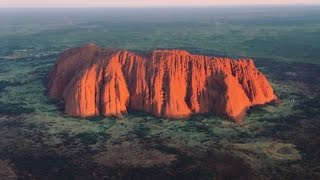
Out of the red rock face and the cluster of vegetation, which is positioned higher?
the red rock face

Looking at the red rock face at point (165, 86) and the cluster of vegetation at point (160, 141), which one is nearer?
the cluster of vegetation at point (160, 141)

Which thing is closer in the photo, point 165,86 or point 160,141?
point 160,141

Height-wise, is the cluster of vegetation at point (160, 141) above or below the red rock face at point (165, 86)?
below

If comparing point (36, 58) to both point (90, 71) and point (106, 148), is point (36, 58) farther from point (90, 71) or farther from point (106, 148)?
point (106, 148)

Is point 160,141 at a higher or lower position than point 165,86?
lower

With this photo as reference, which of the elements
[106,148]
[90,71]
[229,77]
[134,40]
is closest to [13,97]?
[90,71]

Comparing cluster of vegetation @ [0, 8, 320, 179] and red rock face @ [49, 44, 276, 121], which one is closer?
cluster of vegetation @ [0, 8, 320, 179]

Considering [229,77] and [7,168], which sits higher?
[229,77]

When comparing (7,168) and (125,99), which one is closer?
(7,168)
